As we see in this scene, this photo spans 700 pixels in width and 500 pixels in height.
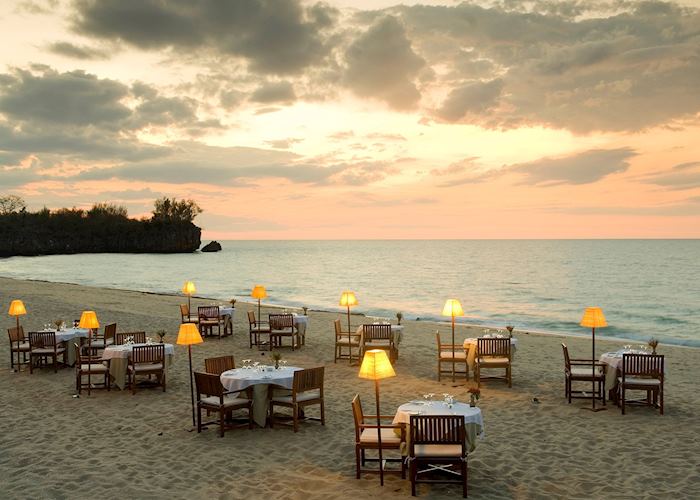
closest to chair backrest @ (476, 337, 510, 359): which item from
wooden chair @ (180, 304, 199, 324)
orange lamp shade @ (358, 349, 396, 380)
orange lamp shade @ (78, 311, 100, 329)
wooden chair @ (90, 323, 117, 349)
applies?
orange lamp shade @ (358, 349, 396, 380)

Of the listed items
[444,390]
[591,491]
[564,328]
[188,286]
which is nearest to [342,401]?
[444,390]

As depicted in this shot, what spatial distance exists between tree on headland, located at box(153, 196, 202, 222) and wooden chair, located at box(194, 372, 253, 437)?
522ft

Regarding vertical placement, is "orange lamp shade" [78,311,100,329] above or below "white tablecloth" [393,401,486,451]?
above

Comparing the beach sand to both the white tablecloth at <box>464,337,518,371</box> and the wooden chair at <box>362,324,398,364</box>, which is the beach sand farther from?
the wooden chair at <box>362,324,398,364</box>

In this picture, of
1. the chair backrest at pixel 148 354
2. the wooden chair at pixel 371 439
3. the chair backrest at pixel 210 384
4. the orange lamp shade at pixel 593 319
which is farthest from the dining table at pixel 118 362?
the orange lamp shade at pixel 593 319

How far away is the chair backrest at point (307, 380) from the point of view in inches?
399

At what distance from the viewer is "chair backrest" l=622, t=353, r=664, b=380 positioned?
1095cm

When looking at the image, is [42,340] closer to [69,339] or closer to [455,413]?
[69,339]

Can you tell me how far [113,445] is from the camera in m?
9.39

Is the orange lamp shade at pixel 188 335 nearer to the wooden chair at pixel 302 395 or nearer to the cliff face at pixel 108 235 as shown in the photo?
the wooden chair at pixel 302 395

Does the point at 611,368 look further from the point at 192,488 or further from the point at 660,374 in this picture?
the point at 192,488

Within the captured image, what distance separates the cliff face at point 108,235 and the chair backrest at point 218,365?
155414mm

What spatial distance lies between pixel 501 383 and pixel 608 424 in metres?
3.57

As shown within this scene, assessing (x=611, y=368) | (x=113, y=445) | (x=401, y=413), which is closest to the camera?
(x=401, y=413)
